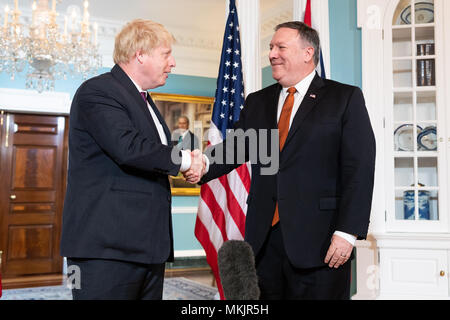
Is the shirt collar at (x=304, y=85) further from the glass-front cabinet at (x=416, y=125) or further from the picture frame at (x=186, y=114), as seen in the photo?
the picture frame at (x=186, y=114)

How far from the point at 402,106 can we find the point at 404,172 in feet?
1.70

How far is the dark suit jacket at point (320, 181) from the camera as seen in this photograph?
1.69 m

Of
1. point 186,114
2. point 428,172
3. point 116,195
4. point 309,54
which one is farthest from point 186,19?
point 116,195

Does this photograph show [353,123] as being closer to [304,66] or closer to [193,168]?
[304,66]

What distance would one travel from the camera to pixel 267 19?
19.6 ft

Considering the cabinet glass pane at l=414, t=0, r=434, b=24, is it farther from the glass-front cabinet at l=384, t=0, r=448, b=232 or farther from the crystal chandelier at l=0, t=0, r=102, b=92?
the crystal chandelier at l=0, t=0, r=102, b=92

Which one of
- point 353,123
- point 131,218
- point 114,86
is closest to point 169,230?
point 131,218

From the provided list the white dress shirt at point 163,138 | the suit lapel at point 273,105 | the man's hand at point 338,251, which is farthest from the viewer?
the suit lapel at point 273,105

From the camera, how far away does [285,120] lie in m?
1.87

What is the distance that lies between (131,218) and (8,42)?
3935mm

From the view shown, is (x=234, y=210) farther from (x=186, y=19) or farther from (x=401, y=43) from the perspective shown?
(x=186, y=19)

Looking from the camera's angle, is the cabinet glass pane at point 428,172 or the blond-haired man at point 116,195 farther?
the cabinet glass pane at point 428,172

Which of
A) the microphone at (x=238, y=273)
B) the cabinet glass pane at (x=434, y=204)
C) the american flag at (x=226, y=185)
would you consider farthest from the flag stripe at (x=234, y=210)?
the microphone at (x=238, y=273)
